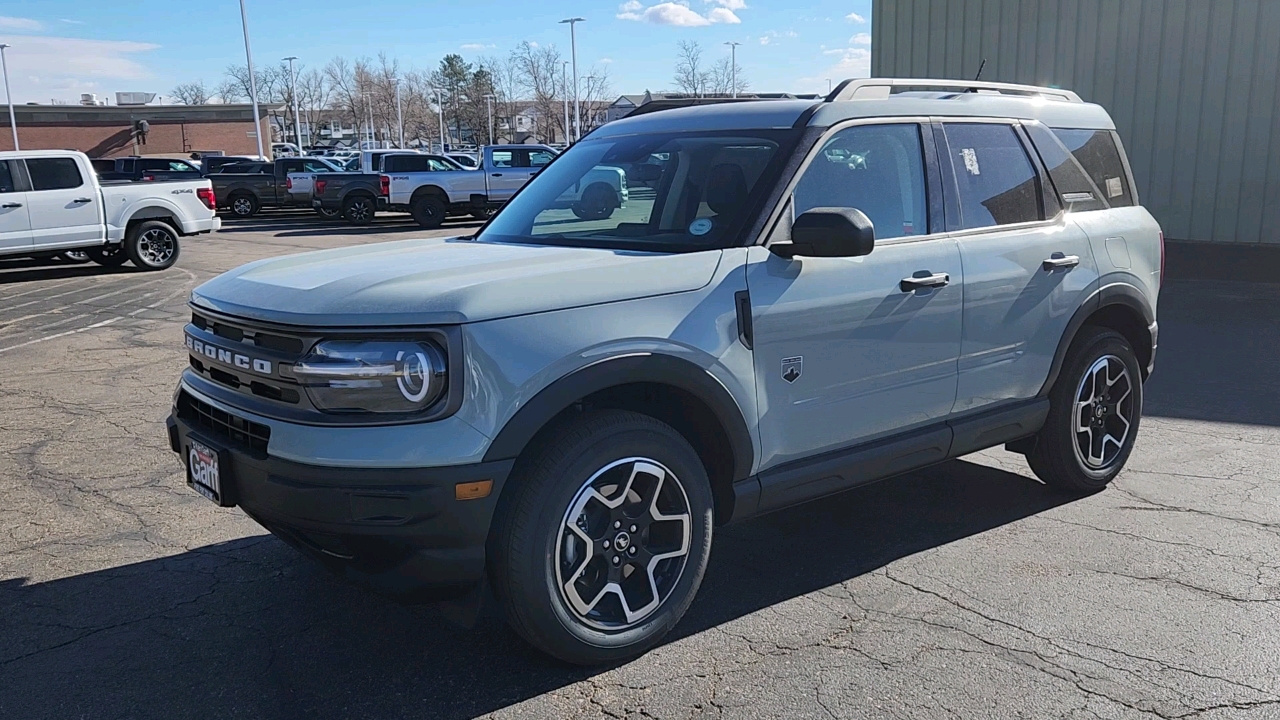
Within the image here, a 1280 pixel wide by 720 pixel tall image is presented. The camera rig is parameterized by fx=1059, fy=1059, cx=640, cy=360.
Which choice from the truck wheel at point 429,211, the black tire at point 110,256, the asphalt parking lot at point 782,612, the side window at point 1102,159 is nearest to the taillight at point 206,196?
the black tire at point 110,256

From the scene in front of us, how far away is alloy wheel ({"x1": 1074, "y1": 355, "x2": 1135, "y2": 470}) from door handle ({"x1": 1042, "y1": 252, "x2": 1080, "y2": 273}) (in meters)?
0.56

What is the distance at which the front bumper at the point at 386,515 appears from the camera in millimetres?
2998

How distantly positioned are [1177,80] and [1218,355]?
5817 millimetres

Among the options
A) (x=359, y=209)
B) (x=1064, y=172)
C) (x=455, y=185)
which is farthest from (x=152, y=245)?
(x=1064, y=172)

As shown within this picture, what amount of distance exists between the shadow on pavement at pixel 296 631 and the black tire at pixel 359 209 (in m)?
22.8

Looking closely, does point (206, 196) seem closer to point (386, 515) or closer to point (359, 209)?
point (359, 209)

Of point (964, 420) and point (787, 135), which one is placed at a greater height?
point (787, 135)

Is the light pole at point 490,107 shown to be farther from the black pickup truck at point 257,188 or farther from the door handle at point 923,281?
the door handle at point 923,281

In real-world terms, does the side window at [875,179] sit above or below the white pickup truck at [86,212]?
above

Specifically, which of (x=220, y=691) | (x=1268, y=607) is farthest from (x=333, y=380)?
(x=1268, y=607)

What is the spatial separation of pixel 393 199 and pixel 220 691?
22.9 metres

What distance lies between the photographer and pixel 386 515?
9.86 ft

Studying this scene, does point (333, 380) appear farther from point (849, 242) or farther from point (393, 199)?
point (393, 199)

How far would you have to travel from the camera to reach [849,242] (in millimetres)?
3621
